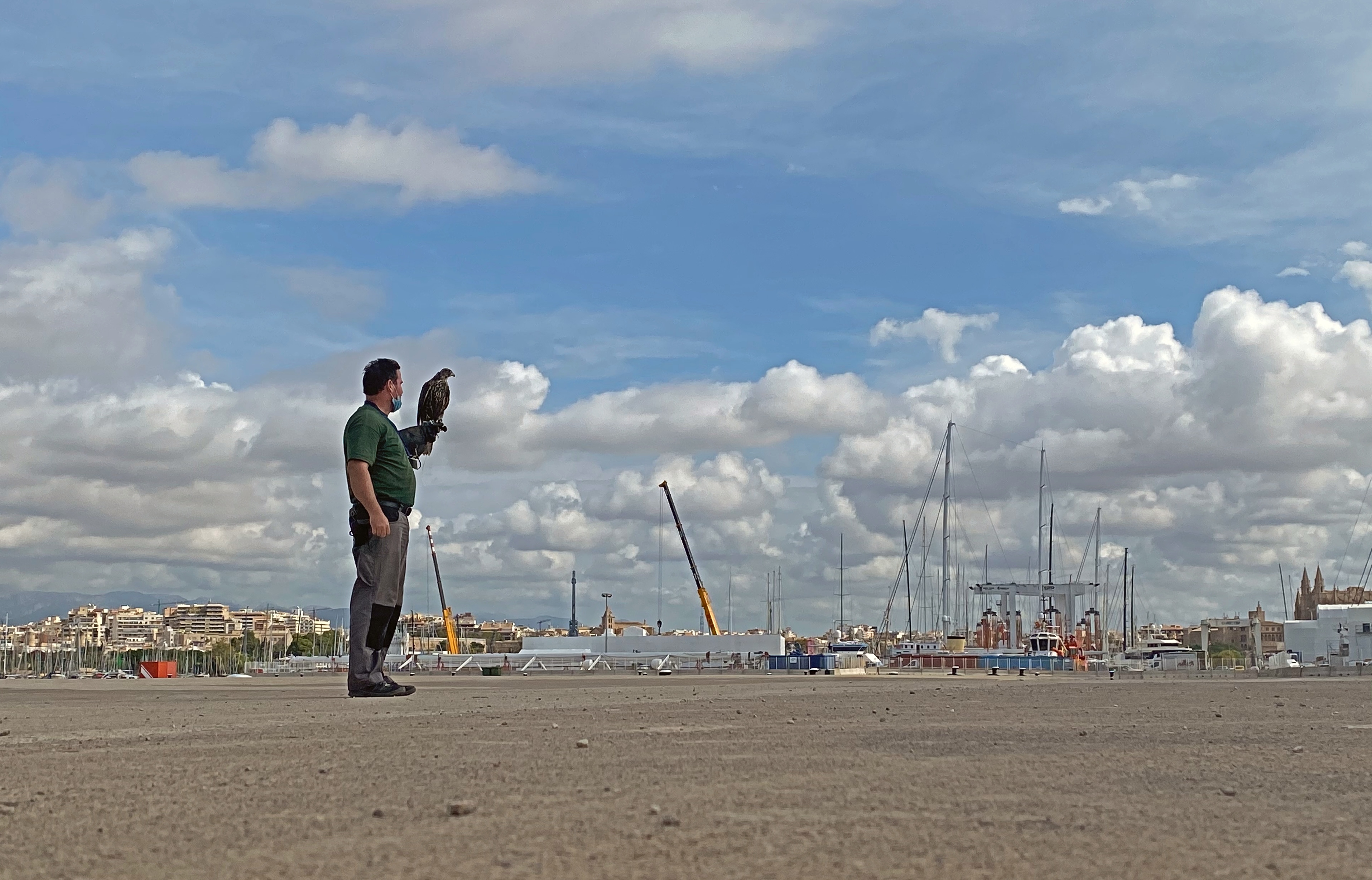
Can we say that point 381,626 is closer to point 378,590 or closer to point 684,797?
point 378,590

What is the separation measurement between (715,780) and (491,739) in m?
2.42

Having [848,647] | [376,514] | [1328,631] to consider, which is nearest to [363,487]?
[376,514]

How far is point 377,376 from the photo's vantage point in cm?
1180

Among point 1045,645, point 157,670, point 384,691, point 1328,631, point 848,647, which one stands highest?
point 384,691

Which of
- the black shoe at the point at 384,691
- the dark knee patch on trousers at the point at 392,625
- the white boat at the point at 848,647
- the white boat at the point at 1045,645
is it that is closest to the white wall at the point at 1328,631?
the white boat at the point at 1045,645

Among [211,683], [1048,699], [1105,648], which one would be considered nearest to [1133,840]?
[1048,699]

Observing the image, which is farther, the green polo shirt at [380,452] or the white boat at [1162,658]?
the white boat at [1162,658]

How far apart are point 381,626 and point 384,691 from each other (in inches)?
40.2

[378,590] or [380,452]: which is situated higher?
[380,452]

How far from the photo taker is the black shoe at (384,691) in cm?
1201

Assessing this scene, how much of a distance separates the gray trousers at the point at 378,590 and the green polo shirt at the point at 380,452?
268 mm

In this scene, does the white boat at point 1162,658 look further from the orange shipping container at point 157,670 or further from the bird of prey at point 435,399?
the bird of prey at point 435,399

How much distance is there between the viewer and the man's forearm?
11.0 m

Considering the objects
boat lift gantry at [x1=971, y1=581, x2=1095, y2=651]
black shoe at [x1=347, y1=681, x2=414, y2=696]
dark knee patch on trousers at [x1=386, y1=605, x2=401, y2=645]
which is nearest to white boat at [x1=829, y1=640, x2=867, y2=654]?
boat lift gantry at [x1=971, y1=581, x2=1095, y2=651]
